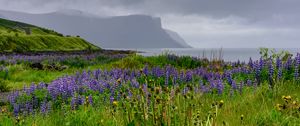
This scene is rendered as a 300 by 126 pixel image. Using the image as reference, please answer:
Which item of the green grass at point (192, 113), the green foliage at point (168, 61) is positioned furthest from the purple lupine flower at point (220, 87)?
the green foliage at point (168, 61)


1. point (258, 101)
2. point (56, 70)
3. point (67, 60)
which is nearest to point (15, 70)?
point (56, 70)

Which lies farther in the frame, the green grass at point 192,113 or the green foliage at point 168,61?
the green foliage at point 168,61

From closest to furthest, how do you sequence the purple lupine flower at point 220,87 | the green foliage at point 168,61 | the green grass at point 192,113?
the green grass at point 192,113
the purple lupine flower at point 220,87
the green foliage at point 168,61

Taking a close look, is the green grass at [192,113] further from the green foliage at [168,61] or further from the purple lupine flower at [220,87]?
the green foliage at [168,61]

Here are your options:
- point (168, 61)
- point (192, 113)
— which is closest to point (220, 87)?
point (192, 113)

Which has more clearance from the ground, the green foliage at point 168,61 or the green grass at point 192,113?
the green grass at point 192,113

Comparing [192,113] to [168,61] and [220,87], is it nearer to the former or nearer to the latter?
[220,87]

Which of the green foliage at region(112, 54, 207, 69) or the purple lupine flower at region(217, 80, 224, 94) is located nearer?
the purple lupine flower at region(217, 80, 224, 94)

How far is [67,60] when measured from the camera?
29516 mm

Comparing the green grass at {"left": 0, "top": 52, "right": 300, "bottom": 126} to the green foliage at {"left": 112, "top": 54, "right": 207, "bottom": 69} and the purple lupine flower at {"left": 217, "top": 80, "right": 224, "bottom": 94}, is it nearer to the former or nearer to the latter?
the purple lupine flower at {"left": 217, "top": 80, "right": 224, "bottom": 94}

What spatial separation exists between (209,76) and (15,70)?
44.4ft

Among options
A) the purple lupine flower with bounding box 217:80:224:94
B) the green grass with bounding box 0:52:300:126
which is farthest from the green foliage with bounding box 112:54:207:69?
the green grass with bounding box 0:52:300:126

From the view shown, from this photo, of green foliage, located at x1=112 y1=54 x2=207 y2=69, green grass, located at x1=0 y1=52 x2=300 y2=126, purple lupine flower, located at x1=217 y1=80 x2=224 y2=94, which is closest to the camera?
green grass, located at x1=0 y1=52 x2=300 y2=126

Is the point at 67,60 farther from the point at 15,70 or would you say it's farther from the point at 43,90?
the point at 43,90
